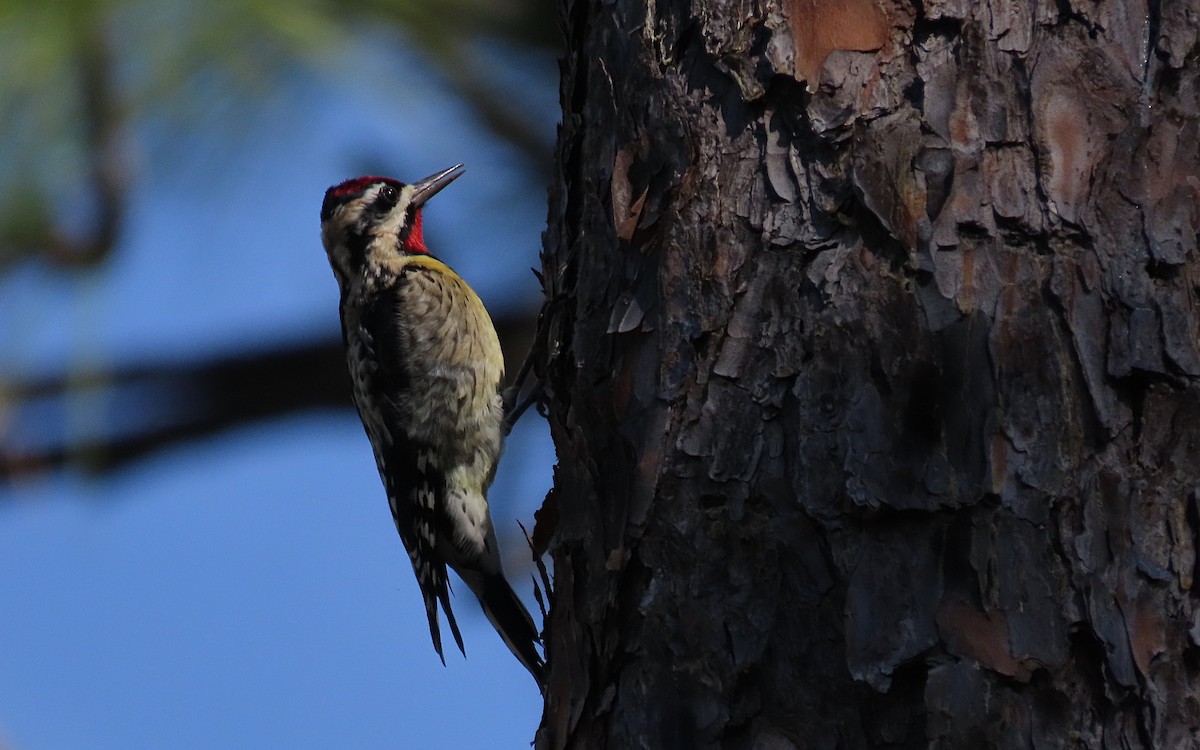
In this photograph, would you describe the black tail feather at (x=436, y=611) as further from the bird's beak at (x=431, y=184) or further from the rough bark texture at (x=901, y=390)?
the rough bark texture at (x=901, y=390)

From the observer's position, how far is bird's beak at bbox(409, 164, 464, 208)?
3.98m

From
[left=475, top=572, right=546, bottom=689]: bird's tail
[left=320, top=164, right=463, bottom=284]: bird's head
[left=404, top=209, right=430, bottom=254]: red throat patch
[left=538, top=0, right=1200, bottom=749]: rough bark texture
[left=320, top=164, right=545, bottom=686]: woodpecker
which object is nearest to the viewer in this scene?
[left=538, top=0, right=1200, bottom=749]: rough bark texture

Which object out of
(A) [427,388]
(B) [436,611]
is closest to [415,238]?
(A) [427,388]

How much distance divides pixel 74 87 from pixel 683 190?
188cm

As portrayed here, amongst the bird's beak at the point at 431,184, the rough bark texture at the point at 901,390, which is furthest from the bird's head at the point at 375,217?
the rough bark texture at the point at 901,390

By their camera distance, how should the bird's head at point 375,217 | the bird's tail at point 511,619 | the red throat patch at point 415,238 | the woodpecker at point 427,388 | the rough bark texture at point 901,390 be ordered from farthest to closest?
the red throat patch at point 415,238 → the bird's head at point 375,217 → the woodpecker at point 427,388 → the bird's tail at point 511,619 → the rough bark texture at point 901,390

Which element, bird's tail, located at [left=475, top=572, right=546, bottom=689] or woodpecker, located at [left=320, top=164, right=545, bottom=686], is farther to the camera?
woodpecker, located at [left=320, top=164, right=545, bottom=686]

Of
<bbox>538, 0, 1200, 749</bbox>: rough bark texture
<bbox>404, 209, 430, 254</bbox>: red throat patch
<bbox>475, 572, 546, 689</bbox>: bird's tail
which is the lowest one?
<bbox>475, 572, 546, 689</bbox>: bird's tail

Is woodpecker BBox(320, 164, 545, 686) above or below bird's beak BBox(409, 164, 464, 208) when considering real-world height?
below

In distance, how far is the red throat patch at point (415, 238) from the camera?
424 cm

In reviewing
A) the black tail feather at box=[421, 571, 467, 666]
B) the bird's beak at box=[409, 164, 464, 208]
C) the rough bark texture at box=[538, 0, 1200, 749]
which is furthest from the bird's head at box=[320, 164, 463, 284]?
the rough bark texture at box=[538, 0, 1200, 749]

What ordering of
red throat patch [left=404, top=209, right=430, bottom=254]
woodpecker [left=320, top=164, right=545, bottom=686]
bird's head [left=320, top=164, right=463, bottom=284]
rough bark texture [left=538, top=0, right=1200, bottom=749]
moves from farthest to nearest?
red throat patch [left=404, top=209, right=430, bottom=254], bird's head [left=320, top=164, right=463, bottom=284], woodpecker [left=320, top=164, right=545, bottom=686], rough bark texture [left=538, top=0, right=1200, bottom=749]

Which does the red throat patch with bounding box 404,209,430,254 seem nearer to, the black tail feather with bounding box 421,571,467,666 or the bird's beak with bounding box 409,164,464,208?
the bird's beak with bounding box 409,164,464,208

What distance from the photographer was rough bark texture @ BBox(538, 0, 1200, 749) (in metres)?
1.63
